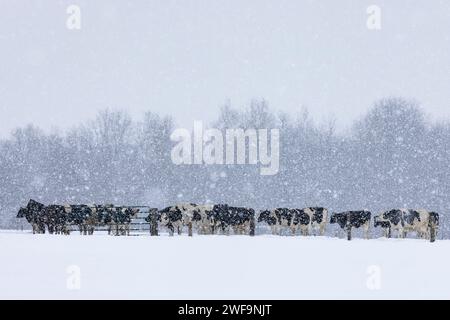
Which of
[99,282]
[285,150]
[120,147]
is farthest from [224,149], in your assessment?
[99,282]

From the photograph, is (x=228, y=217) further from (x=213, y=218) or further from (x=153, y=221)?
(x=153, y=221)

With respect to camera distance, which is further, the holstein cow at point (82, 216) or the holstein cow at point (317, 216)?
the holstein cow at point (317, 216)

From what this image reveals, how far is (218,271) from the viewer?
53.3ft

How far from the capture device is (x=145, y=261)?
1838cm

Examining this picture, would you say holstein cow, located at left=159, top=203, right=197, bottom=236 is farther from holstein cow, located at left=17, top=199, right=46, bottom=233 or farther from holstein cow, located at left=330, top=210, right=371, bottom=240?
holstein cow, located at left=330, top=210, right=371, bottom=240

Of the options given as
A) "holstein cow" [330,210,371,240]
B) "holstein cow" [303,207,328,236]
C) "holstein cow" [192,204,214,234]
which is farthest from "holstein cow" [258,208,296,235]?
"holstein cow" [192,204,214,234]

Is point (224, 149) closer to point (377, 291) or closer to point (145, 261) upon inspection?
point (145, 261)

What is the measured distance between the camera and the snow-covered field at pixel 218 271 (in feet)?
43.6

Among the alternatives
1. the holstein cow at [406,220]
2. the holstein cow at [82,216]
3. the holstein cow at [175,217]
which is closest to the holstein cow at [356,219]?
the holstein cow at [406,220]

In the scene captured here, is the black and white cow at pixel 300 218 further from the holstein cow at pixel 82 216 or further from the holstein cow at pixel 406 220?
the holstein cow at pixel 82 216

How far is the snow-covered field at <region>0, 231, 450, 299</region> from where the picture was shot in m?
13.3

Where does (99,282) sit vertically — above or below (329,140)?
below
